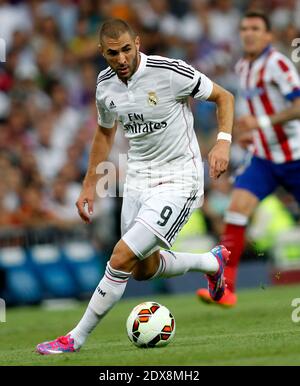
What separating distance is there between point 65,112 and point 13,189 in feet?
8.09

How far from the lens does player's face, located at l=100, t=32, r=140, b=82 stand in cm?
727

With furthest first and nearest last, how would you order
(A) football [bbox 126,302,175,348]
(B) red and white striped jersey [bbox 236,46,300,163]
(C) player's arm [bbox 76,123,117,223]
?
(B) red and white striped jersey [bbox 236,46,300,163] → (C) player's arm [bbox 76,123,117,223] → (A) football [bbox 126,302,175,348]

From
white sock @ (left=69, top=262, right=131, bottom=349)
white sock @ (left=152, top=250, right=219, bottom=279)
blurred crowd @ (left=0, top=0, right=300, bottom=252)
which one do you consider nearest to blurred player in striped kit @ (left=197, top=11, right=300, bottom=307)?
white sock @ (left=152, top=250, right=219, bottom=279)

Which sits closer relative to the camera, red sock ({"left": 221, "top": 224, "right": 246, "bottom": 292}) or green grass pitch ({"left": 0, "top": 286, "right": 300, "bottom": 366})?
green grass pitch ({"left": 0, "top": 286, "right": 300, "bottom": 366})

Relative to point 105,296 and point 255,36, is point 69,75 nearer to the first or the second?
point 255,36

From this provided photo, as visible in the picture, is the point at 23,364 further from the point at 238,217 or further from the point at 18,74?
the point at 18,74

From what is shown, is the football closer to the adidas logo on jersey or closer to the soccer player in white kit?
the soccer player in white kit

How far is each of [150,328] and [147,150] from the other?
135 cm

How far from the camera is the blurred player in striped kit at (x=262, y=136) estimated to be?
1047 centimetres

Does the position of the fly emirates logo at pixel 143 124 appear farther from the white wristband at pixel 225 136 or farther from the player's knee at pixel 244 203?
the player's knee at pixel 244 203

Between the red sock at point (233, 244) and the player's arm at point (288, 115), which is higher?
the player's arm at point (288, 115)

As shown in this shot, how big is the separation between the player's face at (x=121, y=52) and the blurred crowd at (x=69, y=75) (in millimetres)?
7003

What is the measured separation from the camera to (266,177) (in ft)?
34.7

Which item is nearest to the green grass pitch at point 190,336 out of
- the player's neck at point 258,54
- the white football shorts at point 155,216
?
the white football shorts at point 155,216
